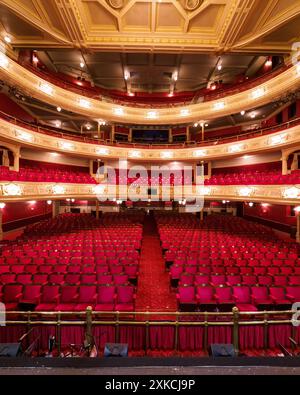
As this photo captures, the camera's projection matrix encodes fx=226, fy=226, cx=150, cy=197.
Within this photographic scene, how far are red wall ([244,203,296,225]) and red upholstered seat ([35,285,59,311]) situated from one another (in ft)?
41.8

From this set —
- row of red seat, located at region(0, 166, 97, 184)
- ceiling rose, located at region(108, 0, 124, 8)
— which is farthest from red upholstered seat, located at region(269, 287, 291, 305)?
ceiling rose, located at region(108, 0, 124, 8)

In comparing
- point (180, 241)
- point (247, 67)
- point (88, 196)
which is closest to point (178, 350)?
point (180, 241)

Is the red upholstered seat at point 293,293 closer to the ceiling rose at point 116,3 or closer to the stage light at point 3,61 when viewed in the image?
the ceiling rose at point 116,3

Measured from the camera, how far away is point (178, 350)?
4.33 meters

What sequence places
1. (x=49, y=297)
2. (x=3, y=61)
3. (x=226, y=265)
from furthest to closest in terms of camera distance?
(x=3, y=61) < (x=226, y=265) < (x=49, y=297)

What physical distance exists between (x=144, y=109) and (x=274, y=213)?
1263cm

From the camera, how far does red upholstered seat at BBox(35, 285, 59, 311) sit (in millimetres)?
5100

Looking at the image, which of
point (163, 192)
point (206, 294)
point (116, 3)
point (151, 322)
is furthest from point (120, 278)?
point (116, 3)

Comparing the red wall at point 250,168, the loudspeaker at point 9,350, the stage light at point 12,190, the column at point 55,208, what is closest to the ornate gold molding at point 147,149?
the red wall at point 250,168

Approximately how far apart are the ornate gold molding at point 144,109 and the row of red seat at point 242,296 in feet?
35.8

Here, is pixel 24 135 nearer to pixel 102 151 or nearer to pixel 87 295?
pixel 102 151

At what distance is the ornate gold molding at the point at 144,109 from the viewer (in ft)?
38.8

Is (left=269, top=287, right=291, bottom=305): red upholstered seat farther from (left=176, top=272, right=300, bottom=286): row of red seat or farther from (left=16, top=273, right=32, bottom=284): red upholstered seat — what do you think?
(left=16, top=273, right=32, bottom=284): red upholstered seat

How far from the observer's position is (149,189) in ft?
54.1
